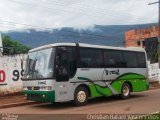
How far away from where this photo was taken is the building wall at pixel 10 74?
70.1ft

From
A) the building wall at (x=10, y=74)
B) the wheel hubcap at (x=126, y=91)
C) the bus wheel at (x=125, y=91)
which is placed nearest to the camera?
the bus wheel at (x=125, y=91)

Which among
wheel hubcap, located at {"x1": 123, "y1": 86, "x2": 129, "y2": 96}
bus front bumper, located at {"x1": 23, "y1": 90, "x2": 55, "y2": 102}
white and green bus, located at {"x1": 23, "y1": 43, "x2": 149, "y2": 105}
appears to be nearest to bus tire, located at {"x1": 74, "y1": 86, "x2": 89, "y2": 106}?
white and green bus, located at {"x1": 23, "y1": 43, "x2": 149, "y2": 105}

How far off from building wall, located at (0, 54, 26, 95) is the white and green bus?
166 inches

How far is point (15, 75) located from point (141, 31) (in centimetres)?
3877

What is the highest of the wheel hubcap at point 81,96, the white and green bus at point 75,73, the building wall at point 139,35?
the building wall at point 139,35

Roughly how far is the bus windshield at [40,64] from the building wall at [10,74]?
409cm

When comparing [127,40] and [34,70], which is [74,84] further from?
[127,40]

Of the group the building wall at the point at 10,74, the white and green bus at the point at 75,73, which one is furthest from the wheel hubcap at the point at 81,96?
the building wall at the point at 10,74

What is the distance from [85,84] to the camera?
17.5 metres

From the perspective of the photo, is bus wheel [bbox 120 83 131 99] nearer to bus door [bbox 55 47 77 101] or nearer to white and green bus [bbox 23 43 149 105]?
white and green bus [bbox 23 43 149 105]

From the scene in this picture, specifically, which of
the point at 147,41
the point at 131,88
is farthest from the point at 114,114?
the point at 147,41

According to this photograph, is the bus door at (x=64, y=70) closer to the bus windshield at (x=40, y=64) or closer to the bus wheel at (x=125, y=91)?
the bus windshield at (x=40, y=64)

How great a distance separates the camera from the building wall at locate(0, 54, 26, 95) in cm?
2136

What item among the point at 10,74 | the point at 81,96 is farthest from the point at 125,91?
the point at 10,74
